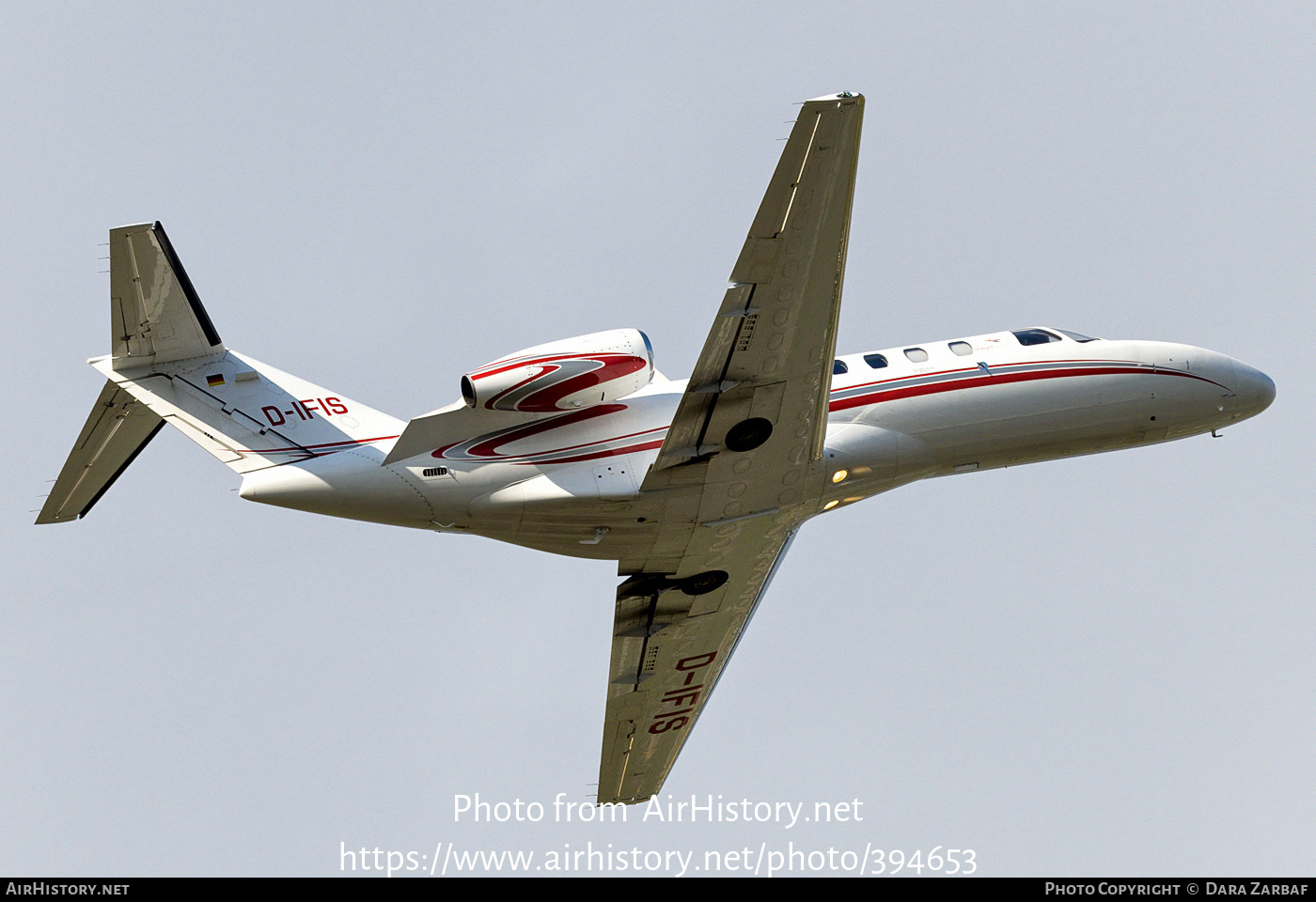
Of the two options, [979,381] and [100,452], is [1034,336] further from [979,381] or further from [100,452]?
[100,452]

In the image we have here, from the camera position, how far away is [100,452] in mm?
20234

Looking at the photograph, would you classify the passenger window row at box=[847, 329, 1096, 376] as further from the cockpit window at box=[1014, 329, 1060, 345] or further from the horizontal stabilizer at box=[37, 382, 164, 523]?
the horizontal stabilizer at box=[37, 382, 164, 523]

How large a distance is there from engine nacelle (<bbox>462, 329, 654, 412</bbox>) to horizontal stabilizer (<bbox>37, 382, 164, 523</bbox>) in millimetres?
4733

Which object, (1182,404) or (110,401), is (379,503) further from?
(1182,404)

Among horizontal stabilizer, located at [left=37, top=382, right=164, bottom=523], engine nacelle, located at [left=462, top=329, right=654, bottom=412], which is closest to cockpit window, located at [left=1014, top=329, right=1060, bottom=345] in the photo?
engine nacelle, located at [left=462, top=329, right=654, bottom=412]

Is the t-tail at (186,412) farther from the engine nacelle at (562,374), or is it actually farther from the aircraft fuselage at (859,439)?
the engine nacelle at (562,374)

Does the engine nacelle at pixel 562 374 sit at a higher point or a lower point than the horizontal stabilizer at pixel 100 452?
higher

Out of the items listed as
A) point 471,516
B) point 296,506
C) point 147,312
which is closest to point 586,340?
point 471,516

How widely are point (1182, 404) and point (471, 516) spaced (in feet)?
36.7

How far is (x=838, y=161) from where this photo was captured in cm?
1656

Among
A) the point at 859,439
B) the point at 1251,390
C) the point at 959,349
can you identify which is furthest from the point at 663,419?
the point at 1251,390

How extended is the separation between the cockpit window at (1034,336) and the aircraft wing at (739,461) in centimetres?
432

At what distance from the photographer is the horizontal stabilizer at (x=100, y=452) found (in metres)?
20.0

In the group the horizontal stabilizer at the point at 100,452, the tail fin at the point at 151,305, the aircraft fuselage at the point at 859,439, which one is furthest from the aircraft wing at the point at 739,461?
the horizontal stabilizer at the point at 100,452
